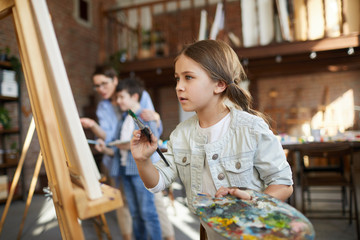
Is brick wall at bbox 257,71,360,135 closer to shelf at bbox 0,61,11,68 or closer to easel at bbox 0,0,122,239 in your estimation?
shelf at bbox 0,61,11,68

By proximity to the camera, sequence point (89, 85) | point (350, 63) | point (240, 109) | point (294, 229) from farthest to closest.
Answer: point (89, 85), point (350, 63), point (240, 109), point (294, 229)

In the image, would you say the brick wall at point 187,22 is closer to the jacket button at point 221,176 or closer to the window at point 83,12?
the window at point 83,12

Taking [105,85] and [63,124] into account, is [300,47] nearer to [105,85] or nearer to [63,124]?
[105,85]

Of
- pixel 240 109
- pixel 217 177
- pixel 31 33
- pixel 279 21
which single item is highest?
pixel 279 21

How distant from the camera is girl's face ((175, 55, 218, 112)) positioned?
925 millimetres

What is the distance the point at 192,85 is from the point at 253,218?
1.55 ft

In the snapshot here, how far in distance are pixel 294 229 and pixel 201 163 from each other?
1.53ft

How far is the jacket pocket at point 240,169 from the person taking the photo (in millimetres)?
908

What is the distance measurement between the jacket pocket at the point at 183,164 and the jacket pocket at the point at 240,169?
15 centimetres

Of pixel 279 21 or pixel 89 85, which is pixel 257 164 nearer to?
pixel 279 21

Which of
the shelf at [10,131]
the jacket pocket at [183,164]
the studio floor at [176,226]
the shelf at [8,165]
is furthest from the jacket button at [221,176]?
the shelf at [10,131]

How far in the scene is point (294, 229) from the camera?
1.79ft

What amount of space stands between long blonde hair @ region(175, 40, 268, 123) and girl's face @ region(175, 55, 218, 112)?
0.8 inches

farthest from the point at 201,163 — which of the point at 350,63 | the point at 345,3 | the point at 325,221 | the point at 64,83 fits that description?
the point at 350,63
